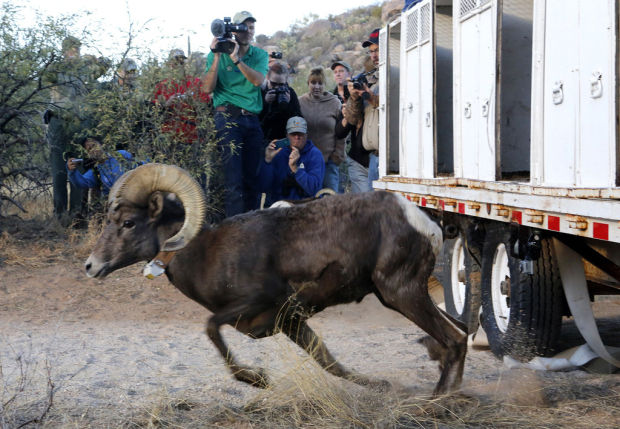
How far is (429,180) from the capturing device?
7969 millimetres

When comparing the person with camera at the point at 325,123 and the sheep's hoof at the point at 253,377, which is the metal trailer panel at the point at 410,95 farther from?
the sheep's hoof at the point at 253,377

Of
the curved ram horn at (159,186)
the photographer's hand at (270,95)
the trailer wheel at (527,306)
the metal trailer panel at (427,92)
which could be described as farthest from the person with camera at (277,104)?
the curved ram horn at (159,186)

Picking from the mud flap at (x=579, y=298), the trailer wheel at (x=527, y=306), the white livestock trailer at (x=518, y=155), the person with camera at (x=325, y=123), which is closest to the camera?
the white livestock trailer at (x=518, y=155)

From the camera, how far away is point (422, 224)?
224 inches

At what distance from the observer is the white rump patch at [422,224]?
5.70 m

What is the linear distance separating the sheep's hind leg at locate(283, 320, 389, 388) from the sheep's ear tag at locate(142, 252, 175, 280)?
98 cm

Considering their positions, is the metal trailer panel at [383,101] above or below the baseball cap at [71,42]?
below

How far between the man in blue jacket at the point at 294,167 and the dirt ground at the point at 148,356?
172 cm

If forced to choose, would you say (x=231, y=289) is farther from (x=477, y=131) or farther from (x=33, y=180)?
(x=33, y=180)

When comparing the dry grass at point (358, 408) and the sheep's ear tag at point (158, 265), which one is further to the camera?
the sheep's ear tag at point (158, 265)

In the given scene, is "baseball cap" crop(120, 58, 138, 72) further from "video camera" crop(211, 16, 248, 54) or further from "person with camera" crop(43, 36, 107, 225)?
"video camera" crop(211, 16, 248, 54)

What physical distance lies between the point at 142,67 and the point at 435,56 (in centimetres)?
468

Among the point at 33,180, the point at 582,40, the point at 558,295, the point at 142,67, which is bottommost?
the point at 558,295

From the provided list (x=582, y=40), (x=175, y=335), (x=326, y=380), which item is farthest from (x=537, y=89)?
(x=175, y=335)
